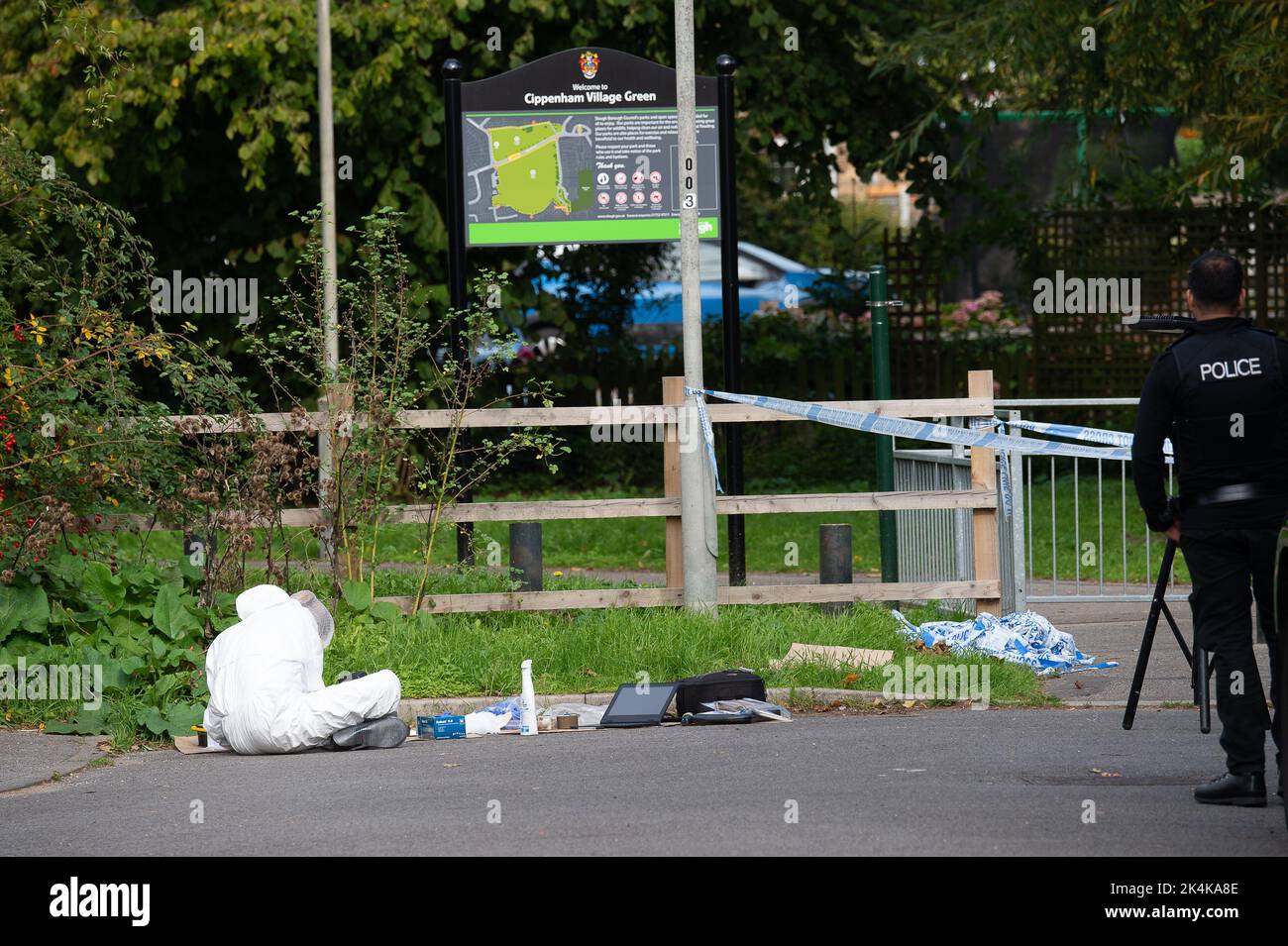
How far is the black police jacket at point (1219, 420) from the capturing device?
6422 millimetres

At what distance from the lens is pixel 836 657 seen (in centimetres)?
970

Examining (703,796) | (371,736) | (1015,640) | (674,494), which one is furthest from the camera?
(674,494)

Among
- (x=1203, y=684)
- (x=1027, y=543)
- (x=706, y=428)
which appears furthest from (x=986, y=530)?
(x=1203, y=684)

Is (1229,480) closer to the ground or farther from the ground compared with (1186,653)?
farther from the ground

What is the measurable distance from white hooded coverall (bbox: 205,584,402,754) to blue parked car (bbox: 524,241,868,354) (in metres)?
11.2

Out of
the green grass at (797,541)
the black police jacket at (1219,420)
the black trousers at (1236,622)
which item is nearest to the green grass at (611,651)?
the green grass at (797,541)

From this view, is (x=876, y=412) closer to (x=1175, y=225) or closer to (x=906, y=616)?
(x=906, y=616)

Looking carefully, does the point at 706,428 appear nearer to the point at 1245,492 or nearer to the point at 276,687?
the point at 276,687

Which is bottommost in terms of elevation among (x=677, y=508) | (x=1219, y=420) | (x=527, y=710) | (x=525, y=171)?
(x=527, y=710)

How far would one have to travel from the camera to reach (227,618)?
9.88 m

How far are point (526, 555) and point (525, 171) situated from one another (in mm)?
2862

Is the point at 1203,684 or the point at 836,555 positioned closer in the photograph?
the point at 1203,684

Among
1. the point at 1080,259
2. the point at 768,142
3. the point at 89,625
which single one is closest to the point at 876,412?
the point at 89,625

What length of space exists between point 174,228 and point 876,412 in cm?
1121
